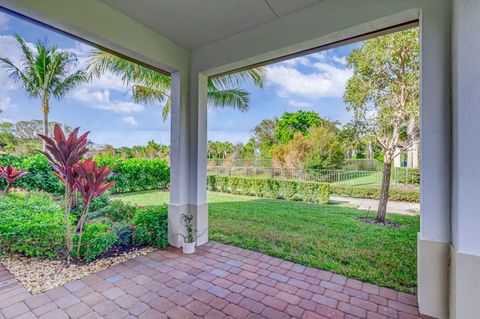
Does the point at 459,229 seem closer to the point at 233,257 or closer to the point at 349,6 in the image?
the point at 349,6

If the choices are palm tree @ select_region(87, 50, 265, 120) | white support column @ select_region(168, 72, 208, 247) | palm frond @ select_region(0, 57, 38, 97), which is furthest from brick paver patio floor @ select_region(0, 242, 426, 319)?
palm frond @ select_region(0, 57, 38, 97)

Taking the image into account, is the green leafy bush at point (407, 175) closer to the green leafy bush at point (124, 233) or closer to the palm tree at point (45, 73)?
the green leafy bush at point (124, 233)

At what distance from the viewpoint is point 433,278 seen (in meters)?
2.03

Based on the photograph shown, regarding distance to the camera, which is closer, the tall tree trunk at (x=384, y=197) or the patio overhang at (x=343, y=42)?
the patio overhang at (x=343, y=42)

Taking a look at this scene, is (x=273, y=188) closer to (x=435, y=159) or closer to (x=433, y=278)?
(x=433, y=278)

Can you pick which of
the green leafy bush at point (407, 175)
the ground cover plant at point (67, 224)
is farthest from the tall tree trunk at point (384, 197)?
the ground cover plant at point (67, 224)

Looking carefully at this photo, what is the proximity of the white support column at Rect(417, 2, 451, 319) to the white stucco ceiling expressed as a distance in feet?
4.18

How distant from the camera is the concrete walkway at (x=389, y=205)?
6.51 metres

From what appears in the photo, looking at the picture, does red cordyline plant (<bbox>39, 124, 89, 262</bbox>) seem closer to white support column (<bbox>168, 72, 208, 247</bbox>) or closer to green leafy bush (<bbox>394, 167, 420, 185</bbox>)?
white support column (<bbox>168, 72, 208, 247</bbox>)

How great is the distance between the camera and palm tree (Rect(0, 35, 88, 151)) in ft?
23.6

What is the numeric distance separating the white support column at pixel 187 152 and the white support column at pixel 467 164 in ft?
10.2

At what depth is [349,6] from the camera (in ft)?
7.86

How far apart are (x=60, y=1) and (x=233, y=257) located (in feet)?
12.2

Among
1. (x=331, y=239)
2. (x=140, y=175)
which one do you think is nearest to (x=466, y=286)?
(x=331, y=239)
